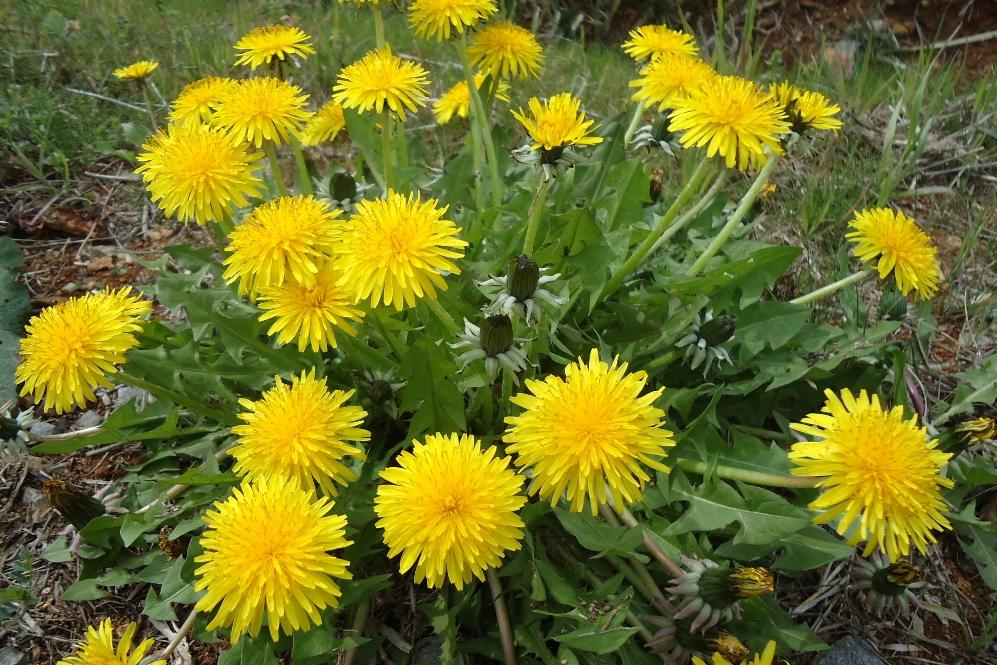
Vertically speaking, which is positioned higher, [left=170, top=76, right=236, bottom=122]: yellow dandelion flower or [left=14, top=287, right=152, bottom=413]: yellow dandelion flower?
[left=170, top=76, right=236, bottom=122]: yellow dandelion flower

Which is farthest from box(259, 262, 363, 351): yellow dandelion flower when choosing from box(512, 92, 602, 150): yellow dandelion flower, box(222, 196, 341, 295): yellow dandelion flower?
box(512, 92, 602, 150): yellow dandelion flower

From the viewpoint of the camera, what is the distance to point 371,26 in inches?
192

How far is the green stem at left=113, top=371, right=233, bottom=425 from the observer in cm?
192

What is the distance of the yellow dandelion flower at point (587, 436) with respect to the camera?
5.00ft

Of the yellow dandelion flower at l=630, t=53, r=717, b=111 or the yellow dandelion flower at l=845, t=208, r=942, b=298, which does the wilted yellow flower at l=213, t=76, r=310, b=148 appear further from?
the yellow dandelion flower at l=845, t=208, r=942, b=298

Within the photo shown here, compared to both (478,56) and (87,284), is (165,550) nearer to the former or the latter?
(87,284)

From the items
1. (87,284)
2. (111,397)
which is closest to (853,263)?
(111,397)

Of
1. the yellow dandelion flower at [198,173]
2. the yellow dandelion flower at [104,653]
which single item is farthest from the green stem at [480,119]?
the yellow dandelion flower at [104,653]

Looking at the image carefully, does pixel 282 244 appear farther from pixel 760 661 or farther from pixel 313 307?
pixel 760 661

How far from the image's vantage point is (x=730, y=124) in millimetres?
1891

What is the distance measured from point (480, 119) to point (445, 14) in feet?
1.20

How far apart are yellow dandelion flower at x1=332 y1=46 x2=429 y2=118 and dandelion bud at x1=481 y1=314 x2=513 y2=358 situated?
33.5 inches

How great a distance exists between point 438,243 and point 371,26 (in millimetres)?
3770

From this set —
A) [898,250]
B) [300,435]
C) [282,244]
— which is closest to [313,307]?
[282,244]
